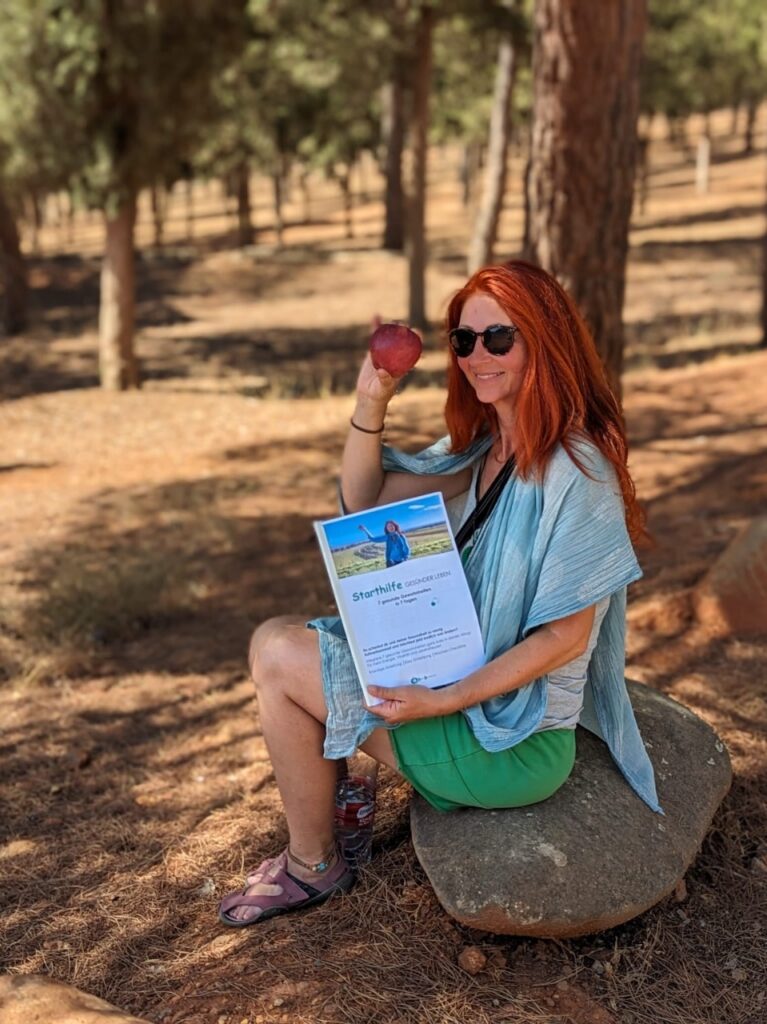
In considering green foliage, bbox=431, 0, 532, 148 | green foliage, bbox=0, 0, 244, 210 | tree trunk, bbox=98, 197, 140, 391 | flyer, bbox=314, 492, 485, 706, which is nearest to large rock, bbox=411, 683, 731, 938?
flyer, bbox=314, 492, 485, 706

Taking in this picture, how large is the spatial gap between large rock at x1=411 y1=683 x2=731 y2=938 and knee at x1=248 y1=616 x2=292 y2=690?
1.70ft

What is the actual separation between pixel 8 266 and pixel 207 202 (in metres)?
39.7

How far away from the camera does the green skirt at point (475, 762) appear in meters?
2.58

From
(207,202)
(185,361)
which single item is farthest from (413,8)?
(207,202)

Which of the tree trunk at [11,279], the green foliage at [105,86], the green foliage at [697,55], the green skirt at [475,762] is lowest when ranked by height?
the tree trunk at [11,279]

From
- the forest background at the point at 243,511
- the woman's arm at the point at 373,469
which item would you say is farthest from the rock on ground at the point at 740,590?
the woman's arm at the point at 373,469

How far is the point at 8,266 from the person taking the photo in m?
17.4

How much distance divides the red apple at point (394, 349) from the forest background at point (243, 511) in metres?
0.50

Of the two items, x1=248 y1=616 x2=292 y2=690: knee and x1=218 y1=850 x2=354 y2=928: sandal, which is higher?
x1=248 y1=616 x2=292 y2=690: knee

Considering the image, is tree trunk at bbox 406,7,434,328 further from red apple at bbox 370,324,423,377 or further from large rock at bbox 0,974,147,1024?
large rock at bbox 0,974,147,1024

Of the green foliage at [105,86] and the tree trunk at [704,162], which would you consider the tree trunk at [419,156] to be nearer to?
the green foliage at [105,86]

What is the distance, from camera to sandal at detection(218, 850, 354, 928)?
2844mm

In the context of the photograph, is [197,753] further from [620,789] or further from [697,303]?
[697,303]

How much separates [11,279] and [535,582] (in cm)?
1652
